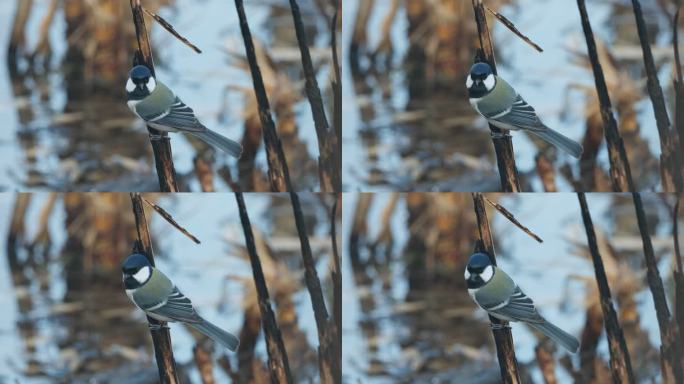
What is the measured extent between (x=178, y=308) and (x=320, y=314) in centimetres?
38

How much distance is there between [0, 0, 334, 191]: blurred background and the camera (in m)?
3.45

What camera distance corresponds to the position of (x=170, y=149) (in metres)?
3.48

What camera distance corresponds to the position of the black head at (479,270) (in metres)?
3.37

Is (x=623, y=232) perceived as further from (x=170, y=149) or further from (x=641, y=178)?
(x=170, y=149)

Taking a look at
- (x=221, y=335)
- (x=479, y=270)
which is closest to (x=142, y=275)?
(x=221, y=335)

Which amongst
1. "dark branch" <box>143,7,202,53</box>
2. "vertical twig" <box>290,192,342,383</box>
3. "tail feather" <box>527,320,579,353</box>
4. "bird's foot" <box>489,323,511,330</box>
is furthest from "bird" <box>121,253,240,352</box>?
"tail feather" <box>527,320,579,353</box>

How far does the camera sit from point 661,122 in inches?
130

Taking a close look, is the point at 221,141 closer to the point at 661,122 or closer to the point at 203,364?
the point at 203,364

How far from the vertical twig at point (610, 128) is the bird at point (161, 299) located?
109 cm

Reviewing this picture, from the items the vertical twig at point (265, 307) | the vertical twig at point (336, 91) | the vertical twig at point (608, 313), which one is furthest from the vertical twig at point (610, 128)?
the vertical twig at point (265, 307)

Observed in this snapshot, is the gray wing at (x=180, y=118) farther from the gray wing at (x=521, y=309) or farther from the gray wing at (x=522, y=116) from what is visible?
the gray wing at (x=521, y=309)

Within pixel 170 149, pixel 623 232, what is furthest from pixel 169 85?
pixel 623 232

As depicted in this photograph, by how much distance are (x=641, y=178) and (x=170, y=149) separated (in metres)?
1.25

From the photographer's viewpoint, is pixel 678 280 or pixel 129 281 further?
pixel 129 281
